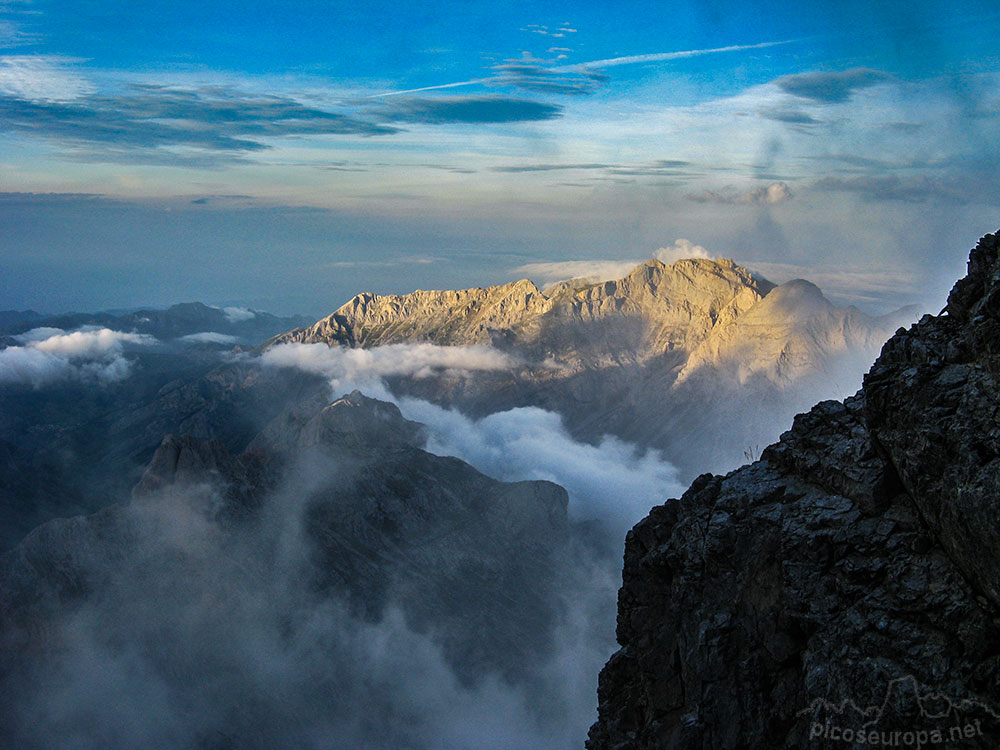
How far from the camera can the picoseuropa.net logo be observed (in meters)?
22.1

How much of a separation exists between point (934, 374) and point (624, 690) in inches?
893

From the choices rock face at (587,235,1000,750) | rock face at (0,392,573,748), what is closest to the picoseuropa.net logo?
rock face at (587,235,1000,750)

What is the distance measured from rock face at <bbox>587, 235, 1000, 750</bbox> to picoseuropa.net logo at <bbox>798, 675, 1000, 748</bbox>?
46 millimetres

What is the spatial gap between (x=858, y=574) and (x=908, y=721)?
5075mm

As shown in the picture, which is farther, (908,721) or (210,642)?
(210,642)

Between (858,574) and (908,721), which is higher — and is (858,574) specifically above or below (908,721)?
above

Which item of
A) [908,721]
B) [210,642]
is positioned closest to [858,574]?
[908,721]

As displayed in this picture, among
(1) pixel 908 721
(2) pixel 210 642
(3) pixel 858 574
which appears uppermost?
(3) pixel 858 574

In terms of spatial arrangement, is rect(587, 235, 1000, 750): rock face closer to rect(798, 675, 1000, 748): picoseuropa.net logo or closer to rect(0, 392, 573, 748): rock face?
rect(798, 675, 1000, 748): picoseuropa.net logo

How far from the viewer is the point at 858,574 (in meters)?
26.7

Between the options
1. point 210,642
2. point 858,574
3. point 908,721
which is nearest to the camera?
point 908,721

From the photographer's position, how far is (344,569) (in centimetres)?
19800

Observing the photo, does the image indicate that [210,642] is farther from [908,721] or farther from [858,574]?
[908,721]

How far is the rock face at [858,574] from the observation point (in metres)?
22.9
